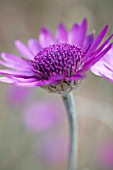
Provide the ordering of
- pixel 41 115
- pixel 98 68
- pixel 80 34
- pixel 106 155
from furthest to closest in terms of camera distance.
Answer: pixel 41 115
pixel 106 155
pixel 80 34
pixel 98 68

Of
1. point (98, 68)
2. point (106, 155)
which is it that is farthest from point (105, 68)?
point (106, 155)

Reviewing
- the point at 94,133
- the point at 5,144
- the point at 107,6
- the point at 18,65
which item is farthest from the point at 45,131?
the point at 18,65

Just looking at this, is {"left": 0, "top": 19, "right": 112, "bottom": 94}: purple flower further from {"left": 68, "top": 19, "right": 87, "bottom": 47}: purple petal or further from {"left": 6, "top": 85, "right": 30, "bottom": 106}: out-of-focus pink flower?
{"left": 6, "top": 85, "right": 30, "bottom": 106}: out-of-focus pink flower

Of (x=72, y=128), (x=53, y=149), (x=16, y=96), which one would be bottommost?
(x=53, y=149)

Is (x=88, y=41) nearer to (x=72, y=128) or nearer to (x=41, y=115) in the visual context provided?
(x=72, y=128)

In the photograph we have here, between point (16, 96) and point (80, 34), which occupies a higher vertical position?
point (80, 34)

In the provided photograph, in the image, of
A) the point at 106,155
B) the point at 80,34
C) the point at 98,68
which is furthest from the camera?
the point at 106,155

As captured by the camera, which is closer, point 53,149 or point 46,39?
point 46,39

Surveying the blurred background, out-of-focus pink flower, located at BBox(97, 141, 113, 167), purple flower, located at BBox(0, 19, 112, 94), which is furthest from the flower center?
out-of-focus pink flower, located at BBox(97, 141, 113, 167)
